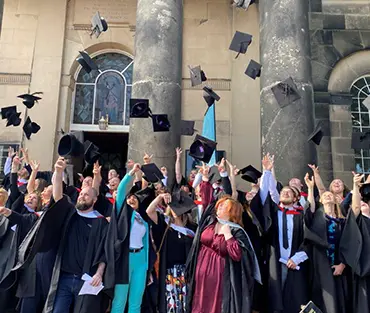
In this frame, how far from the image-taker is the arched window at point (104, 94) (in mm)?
11578

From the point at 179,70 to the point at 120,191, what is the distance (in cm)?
351

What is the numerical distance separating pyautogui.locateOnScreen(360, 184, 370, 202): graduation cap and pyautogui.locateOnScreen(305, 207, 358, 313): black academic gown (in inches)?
28.1

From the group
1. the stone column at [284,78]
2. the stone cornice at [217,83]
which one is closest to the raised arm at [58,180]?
the stone column at [284,78]

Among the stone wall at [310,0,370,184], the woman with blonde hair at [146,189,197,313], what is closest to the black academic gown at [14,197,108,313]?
the woman with blonde hair at [146,189,197,313]

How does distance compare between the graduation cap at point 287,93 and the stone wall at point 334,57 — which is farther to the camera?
the stone wall at point 334,57

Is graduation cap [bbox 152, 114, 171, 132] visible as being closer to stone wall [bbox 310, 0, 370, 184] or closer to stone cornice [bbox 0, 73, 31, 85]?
stone wall [bbox 310, 0, 370, 184]

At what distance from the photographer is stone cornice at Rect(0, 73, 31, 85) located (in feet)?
36.3

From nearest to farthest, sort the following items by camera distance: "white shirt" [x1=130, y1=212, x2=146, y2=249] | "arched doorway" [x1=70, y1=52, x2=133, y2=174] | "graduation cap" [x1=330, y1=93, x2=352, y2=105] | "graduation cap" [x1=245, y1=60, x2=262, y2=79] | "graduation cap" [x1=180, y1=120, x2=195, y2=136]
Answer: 1. "white shirt" [x1=130, y1=212, x2=146, y2=249]
2. "graduation cap" [x1=245, y1=60, x2=262, y2=79]
3. "graduation cap" [x1=180, y1=120, x2=195, y2=136]
4. "graduation cap" [x1=330, y1=93, x2=352, y2=105]
5. "arched doorway" [x1=70, y1=52, x2=133, y2=174]

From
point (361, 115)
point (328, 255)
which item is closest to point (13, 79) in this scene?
point (361, 115)

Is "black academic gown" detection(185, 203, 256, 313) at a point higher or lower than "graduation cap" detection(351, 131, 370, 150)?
lower

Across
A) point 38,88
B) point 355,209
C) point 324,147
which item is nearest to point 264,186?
point 355,209

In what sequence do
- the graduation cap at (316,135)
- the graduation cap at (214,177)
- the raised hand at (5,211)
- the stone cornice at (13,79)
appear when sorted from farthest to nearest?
1. the stone cornice at (13,79)
2. the graduation cap at (316,135)
3. the graduation cap at (214,177)
4. the raised hand at (5,211)

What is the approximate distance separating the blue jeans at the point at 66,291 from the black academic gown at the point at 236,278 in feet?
3.81

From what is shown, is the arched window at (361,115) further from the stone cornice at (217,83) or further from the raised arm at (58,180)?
the raised arm at (58,180)
